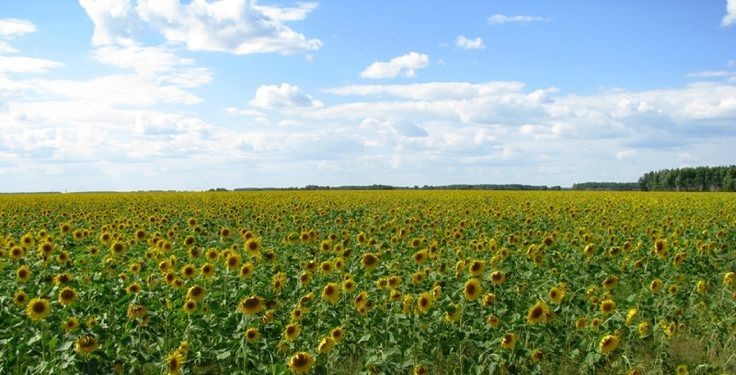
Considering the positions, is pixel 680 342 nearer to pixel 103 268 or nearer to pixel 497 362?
pixel 497 362

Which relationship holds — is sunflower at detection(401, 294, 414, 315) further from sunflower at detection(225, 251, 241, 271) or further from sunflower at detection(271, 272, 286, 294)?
sunflower at detection(225, 251, 241, 271)

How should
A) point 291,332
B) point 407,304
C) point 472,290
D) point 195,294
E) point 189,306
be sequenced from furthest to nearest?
point 407,304 < point 472,290 < point 195,294 < point 189,306 < point 291,332

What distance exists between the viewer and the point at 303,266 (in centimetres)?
847

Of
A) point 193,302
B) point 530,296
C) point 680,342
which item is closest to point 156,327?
point 193,302

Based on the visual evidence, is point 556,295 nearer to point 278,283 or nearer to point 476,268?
point 476,268

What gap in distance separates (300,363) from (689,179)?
107825mm

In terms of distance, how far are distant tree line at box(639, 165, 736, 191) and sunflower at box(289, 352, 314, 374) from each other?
101559 millimetres

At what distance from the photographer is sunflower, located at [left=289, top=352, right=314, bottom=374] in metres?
5.00

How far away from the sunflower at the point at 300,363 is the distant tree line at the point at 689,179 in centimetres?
10156

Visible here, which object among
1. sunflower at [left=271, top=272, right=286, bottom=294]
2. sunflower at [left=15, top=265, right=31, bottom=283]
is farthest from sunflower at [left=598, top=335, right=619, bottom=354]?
sunflower at [left=15, top=265, right=31, bottom=283]

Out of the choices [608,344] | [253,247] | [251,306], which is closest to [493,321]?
[608,344]

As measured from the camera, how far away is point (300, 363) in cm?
503

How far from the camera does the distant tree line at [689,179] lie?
97.9 metres

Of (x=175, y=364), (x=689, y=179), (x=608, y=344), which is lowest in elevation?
(x=608, y=344)
